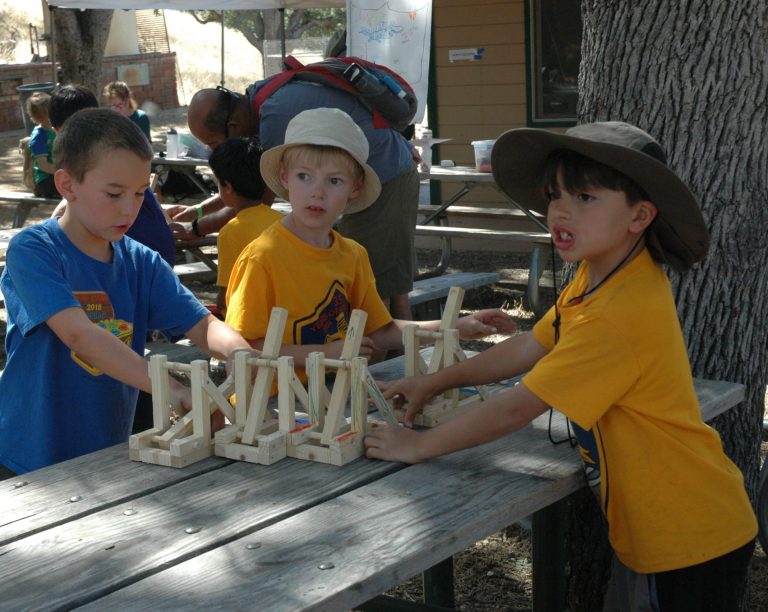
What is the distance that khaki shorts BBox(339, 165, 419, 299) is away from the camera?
4.57m

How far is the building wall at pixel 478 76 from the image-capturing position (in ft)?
33.7

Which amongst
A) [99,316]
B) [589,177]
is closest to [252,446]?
[99,316]

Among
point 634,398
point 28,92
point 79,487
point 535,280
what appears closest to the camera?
point 79,487

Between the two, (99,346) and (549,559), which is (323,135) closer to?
(99,346)

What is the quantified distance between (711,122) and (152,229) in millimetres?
2303

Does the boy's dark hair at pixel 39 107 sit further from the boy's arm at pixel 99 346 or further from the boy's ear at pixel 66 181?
the boy's arm at pixel 99 346

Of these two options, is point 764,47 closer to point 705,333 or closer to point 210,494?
point 705,333

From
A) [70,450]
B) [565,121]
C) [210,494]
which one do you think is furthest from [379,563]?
[565,121]

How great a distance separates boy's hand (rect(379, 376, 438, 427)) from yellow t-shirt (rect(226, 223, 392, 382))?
50 centimetres

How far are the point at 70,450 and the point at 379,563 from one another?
1193mm

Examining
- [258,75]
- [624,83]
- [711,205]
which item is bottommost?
[711,205]

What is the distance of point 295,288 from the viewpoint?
9.52 ft

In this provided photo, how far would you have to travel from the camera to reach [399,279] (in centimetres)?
471

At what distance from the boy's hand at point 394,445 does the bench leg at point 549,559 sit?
61 cm
